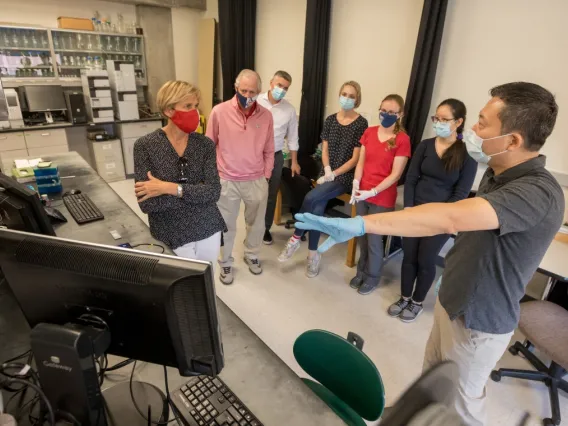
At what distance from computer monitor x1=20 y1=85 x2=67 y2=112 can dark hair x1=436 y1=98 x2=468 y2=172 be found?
4388 mm

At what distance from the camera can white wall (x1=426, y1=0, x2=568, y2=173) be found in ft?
8.23

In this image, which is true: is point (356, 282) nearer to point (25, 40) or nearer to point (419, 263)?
point (419, 263)

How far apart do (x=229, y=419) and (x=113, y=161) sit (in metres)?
4.65

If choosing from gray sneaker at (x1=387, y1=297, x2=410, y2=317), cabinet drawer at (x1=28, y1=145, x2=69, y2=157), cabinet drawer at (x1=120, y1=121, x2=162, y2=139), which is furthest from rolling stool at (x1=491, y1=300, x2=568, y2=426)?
cabinet drawer at (x1=28, y1=145, x2=69, y2=157)

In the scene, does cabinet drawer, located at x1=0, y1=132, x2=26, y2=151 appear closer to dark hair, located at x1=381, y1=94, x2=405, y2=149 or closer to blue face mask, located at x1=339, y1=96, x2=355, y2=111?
blue face mask, located at x1=339, y1=96, x2=355, y2=111

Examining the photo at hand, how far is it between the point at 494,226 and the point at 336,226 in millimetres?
475

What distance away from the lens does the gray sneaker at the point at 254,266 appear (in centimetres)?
306

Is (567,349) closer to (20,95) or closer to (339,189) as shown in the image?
(339,189)

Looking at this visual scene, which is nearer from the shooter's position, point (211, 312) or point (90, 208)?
point (211, 312)

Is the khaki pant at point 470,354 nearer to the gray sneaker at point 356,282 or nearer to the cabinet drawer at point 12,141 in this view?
the gray sneaker at point 356,282

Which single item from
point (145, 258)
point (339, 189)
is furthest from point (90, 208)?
point (339, 189)

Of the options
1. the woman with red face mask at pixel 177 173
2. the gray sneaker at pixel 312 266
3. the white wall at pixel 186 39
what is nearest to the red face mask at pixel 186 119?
the woman with red face mask at pixel 177 173

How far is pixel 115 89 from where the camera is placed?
466cm

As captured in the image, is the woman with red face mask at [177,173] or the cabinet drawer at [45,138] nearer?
the woman with red face mask at [177,173]
